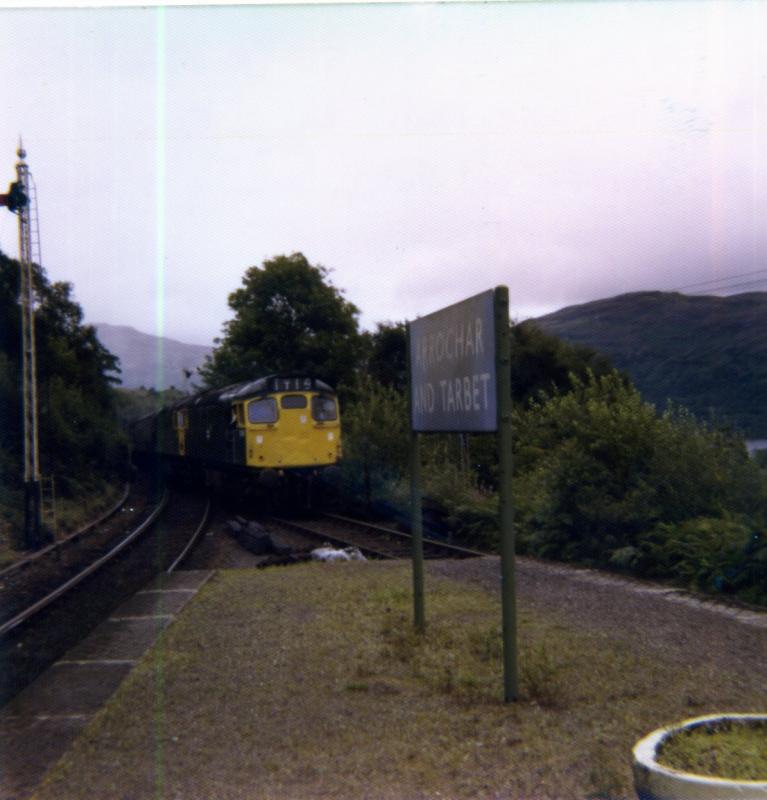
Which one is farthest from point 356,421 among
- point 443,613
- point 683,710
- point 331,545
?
point 683,710

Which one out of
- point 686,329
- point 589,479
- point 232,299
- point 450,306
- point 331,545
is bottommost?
point 331,545

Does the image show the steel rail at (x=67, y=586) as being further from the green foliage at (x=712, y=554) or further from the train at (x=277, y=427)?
the green foliage at (x=712, y=554)

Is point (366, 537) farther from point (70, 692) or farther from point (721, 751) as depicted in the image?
point (721, 751)

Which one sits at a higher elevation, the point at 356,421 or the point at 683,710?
the point at 356,421

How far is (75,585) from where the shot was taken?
12.7 metres

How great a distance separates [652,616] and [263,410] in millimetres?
13947

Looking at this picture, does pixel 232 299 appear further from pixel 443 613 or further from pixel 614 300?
pixel 443 613

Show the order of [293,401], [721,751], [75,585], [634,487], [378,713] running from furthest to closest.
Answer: [293,401] < [75,585] < [634,487] < [378,713] < [721,751]

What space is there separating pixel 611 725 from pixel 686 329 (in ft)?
80.2

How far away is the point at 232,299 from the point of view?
39625 millimetres

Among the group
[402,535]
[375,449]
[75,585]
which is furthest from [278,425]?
[75,585]

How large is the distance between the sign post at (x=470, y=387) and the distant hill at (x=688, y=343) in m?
6.43

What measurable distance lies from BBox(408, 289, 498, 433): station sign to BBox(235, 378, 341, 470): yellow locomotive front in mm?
13528

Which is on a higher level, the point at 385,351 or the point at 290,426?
the point at 385,351
